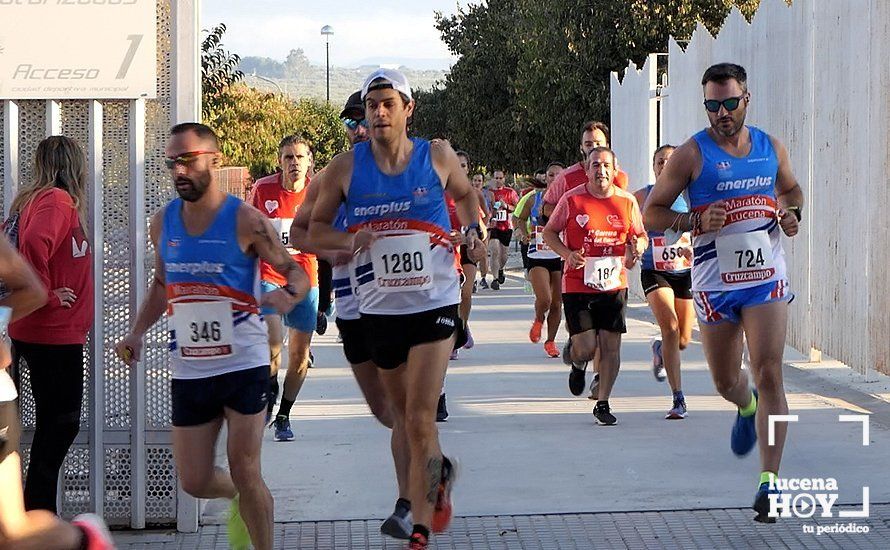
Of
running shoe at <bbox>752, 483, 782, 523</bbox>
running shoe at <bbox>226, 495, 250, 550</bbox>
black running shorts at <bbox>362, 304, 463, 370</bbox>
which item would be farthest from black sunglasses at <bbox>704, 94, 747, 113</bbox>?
running shoe at <bbox>226, 495, 250, 550</bbox>

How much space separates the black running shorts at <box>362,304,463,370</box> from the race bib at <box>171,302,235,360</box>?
90 cm

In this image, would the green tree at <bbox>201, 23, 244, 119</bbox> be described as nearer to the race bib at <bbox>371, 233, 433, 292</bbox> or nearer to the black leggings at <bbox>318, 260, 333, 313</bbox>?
the black leggings at <bbox>318, 260, 333, 313</bbox>

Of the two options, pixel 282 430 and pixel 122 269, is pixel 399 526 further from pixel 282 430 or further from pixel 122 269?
pixel 282 430

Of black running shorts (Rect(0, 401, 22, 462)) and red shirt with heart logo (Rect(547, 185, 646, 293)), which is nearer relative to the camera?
black running shorts (Rect(0, 401, 22, 462))

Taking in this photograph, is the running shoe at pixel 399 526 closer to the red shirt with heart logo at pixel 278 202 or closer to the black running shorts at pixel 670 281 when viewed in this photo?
the red shirt with heart logo at pixel 278 202

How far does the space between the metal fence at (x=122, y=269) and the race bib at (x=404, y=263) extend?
131cm

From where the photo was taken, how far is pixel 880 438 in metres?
9.76

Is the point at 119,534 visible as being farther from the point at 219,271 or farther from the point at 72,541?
the point at 72,541

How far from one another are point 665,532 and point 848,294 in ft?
18.9

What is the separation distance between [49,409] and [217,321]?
1.25 metres

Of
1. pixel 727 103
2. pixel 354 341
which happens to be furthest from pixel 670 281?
pixel 354 341

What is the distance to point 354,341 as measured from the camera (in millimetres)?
7531

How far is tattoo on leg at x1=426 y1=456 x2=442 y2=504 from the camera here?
6.90m

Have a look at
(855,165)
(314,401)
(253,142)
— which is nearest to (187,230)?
(314,401)
